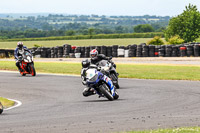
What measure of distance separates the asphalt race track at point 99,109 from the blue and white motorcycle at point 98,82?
0.31 metres

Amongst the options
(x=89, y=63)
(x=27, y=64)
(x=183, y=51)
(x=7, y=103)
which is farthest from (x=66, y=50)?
(x=89, y=63)

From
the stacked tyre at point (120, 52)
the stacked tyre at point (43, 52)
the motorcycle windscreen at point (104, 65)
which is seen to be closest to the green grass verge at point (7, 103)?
the motorcycle windscreen at point (104, 65)

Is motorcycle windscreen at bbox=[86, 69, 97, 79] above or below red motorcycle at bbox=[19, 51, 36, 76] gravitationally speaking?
above

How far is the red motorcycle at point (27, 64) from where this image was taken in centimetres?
2427

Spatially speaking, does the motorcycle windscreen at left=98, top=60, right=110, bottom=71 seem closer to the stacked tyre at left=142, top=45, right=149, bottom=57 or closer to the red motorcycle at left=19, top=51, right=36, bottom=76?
the red motorcycle at left=19, top=51, right=36, bottom=76

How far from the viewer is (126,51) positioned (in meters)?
41.3

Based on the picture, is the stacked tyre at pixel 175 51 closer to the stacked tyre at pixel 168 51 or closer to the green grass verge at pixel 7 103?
the stacked tyre at pixel 168 51

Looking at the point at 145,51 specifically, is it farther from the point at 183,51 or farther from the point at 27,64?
the point at 27,64

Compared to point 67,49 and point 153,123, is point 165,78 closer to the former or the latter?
point 153,123

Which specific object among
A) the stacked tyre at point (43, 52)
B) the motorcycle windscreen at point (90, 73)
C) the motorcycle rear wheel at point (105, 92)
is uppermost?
the motorcycle windscreen at point (90, 73)

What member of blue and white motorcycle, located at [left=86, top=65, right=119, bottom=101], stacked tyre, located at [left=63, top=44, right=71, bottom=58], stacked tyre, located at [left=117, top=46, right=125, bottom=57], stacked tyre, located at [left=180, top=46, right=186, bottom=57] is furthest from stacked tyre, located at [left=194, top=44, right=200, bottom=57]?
blue and white motorcycle, located at [left=86, top=65, right=119, bottom=101]

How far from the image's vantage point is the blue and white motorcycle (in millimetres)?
13930

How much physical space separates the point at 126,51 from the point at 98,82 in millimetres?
27478

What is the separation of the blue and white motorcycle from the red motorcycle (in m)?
10.6
